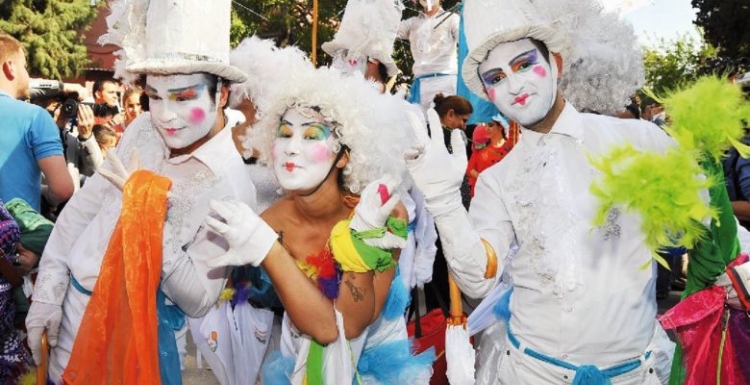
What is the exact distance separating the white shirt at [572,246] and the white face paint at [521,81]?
0.09 meters

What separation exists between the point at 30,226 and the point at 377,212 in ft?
5.01

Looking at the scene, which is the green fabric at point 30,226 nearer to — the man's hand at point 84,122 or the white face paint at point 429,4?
the man's hand at point 84,122

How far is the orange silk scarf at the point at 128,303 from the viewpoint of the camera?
2.34 m

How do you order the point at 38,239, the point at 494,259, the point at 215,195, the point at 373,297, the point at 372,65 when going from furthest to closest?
the point at 372,65, the point at 38,239, the point at 215,195, the point at 373,297, the point at 494,259

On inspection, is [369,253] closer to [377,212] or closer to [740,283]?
[377,212]

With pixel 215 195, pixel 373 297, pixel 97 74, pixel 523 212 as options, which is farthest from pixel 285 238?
pixel 97 74

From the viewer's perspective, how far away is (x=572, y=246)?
225 cm

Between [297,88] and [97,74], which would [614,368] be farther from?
[97,74]

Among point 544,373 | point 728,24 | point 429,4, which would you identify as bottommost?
point 544,373

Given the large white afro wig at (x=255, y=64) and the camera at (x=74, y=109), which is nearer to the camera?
the large white afro wig at (x=255, y=64)

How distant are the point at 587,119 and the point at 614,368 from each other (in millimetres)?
804

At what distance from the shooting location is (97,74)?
28969mm

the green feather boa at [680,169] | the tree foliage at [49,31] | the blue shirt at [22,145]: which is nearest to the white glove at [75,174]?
the blue shirt at [22,145]

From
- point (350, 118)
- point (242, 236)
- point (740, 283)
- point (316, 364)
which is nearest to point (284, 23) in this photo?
point (350, 118)
